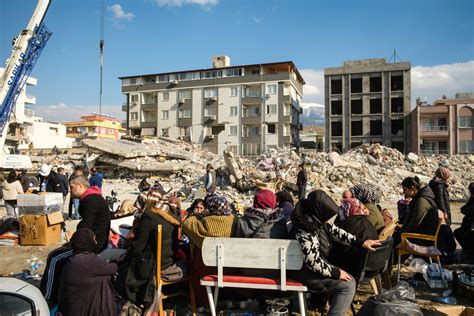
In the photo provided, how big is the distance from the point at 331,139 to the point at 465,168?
22.9 metres

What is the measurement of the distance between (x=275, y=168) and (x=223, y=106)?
3070 centimetres

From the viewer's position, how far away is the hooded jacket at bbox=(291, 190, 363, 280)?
130 inches

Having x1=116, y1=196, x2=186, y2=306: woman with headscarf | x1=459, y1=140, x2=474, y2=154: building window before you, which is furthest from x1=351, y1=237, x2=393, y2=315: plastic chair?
x1=459, y1=140, x2=474, y2=154: building window

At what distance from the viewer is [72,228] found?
9617 mm

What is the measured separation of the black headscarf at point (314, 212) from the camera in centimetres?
330

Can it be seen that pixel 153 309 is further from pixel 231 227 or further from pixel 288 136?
pixel 288 136

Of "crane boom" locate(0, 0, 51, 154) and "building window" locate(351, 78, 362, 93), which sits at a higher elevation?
"building window" locate(351, 78, 362, 93)

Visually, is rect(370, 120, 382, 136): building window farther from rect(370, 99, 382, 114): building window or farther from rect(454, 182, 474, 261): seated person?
rect(454, 182, 474, 261): seated person

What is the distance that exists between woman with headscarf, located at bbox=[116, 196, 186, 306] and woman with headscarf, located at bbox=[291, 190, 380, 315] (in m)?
1.34

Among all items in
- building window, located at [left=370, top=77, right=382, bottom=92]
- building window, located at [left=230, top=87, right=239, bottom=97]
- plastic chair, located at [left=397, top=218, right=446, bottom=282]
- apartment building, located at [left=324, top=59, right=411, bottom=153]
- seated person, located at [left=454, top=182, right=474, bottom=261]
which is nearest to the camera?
plastic chair, located at [left=397, top=218, right=446, bottom=282]

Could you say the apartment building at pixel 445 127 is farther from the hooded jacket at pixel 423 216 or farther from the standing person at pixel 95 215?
the standing person at pixel 95 215

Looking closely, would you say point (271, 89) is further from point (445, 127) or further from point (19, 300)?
point (19, 300)

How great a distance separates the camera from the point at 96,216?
4.36 meters

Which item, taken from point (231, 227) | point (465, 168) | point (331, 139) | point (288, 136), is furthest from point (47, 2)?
point (331, 139)
